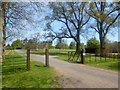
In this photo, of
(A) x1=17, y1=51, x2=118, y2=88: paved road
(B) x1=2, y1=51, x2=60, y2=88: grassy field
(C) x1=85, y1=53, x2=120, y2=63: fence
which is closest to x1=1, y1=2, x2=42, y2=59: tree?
(B) x1=2, y1=51, x2=60, y2=88: grassy field

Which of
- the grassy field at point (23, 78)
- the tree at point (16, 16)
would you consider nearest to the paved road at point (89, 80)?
the grassy field at point (23, 78)

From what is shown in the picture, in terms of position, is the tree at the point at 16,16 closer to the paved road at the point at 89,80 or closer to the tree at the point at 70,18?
the paved road at the point at 89,80

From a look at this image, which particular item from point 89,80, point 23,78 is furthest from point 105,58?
point 23,78

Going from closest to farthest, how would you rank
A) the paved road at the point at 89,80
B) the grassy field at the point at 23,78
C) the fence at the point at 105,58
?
the grassy field at the point at 23,78, the paved road at the point at 89,80, the fence at the point at 105,58

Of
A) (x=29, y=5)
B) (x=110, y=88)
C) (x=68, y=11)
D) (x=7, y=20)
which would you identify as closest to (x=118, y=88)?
(x=110, y=88)

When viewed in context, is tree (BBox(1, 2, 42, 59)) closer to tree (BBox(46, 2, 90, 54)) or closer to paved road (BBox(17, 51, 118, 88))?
paved road (BBox(17, 51, 118, 88))

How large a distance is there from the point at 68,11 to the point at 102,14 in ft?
27.5

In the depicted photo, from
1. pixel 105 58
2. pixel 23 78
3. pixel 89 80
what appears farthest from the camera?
pixel 105 58

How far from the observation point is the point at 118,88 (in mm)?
3795

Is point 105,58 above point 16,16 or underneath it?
underneath

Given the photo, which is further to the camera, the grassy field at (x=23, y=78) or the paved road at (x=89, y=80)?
the paved road at (x=89, y=80)

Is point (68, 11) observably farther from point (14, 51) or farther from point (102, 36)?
point (14, 51)

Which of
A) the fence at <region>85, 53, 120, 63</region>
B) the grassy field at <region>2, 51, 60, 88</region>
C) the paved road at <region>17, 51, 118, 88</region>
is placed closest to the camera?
the grassy field at <region>2, 51, 60, 88</region>

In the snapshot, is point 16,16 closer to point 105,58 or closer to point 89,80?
point 89,80
